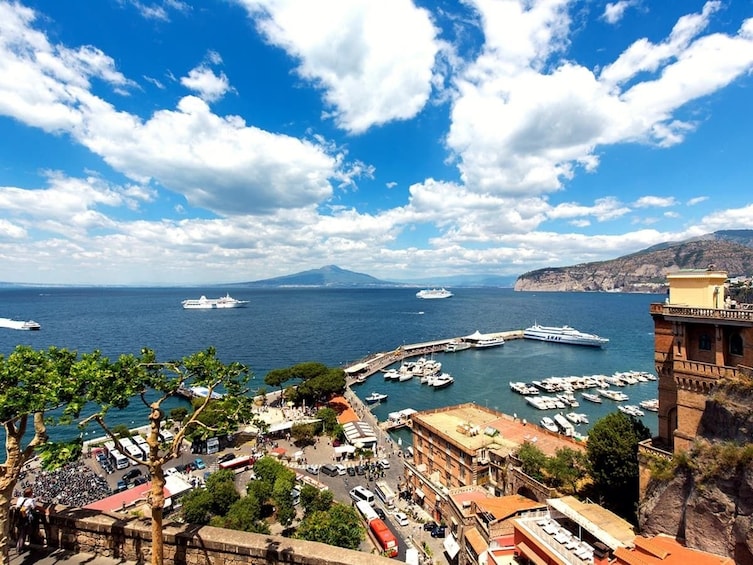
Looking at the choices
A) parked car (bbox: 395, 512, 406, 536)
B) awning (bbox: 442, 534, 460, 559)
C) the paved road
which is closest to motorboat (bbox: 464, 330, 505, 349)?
parked car (bbox: 395, 512, 406, 536)

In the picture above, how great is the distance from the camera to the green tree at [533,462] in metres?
27.4

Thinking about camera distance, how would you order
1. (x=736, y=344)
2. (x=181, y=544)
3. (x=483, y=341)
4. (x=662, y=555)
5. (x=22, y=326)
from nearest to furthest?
(x=181, y=544)
(x=662, y=555)
(x=736, y=344)
(x=483, y=341)
(x=22, y=326)

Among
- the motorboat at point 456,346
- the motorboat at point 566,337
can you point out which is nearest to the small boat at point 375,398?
the motorboat at point 456,346

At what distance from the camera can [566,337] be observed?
4205 inches

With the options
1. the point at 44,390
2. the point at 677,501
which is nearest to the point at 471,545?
the point at 677,501

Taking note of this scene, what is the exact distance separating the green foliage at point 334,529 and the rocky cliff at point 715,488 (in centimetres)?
1553

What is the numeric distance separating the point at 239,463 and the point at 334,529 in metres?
18.2

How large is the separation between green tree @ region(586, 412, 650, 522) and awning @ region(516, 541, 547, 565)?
9799 mm

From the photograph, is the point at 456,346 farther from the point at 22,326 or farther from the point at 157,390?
the point at 22,326

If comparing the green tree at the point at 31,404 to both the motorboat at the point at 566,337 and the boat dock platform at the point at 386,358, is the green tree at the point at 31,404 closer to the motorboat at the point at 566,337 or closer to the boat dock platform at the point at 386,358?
the boat dock platform at the point at 386,358

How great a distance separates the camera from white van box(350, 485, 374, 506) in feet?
99.8

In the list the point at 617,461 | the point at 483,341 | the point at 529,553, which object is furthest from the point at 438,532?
the point at 483,341

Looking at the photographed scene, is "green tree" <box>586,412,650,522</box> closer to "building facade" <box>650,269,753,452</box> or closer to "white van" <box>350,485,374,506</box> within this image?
"building facade" <box>650,269,753,452</box>

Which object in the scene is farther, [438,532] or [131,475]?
[131,475]
